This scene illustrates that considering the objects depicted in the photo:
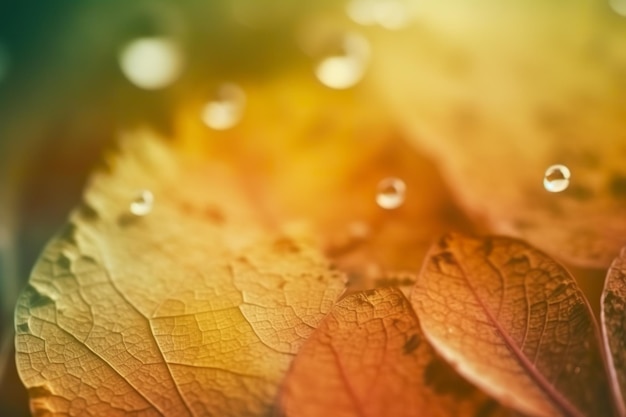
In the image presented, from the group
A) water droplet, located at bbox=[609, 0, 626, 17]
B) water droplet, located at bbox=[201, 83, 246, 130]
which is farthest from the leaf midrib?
water droplet, located at bbox=[609, 0, 626, 17]

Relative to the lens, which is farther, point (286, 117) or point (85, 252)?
point (286, 117)

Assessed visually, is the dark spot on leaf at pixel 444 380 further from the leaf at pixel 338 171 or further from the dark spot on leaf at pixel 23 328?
the dark spot on leaf at pixel 23 328

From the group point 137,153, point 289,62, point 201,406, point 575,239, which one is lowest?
point 201,406

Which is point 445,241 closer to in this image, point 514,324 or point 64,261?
point 514,324

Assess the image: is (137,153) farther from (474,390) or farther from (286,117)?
(474,390)

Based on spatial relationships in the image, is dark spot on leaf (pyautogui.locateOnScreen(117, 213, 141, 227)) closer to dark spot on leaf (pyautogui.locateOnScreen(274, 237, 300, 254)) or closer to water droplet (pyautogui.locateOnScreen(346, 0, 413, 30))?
dark spot on leaf (pyautogui.locateOnScreen(274, 237, 300, 254))

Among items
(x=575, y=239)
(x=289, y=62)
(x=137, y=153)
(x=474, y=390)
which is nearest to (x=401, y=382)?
(x=474, y=390)

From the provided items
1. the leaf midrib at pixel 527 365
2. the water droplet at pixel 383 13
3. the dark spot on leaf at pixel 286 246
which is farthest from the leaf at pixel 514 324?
the water droplet at pixel 383 13
